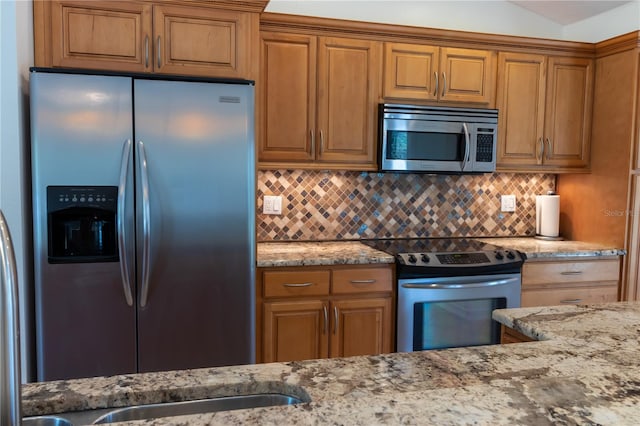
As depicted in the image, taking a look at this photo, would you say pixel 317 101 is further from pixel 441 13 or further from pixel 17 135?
pixel 17 135

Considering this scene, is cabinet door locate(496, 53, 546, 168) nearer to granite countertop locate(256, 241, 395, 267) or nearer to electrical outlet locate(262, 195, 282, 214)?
granite countertop locate(256, 241, 395, 267)

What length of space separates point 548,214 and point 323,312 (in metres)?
1.95

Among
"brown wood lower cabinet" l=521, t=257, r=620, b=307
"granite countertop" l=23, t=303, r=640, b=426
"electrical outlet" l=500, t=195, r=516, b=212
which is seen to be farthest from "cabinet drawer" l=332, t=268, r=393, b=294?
"granite countertop" l=23, t=303, r=640, b=426

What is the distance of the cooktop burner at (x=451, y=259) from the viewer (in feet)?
9.22

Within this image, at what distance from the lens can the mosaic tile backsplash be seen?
3314 millimetres

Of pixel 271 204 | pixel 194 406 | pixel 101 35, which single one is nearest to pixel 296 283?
pixel 271 204

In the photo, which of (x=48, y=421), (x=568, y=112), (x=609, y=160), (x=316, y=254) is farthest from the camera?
(x=568, y=112)

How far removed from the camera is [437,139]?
320 centimetres

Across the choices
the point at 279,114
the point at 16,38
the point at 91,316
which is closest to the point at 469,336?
the point at 279,114

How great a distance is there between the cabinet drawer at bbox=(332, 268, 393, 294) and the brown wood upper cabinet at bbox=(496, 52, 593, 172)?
1.23 meters

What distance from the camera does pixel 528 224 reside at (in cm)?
384

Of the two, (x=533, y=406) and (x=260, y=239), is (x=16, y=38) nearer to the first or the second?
(x=260, y=239)

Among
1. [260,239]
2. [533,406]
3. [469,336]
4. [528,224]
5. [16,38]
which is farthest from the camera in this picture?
[528,224]

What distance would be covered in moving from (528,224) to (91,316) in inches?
121
